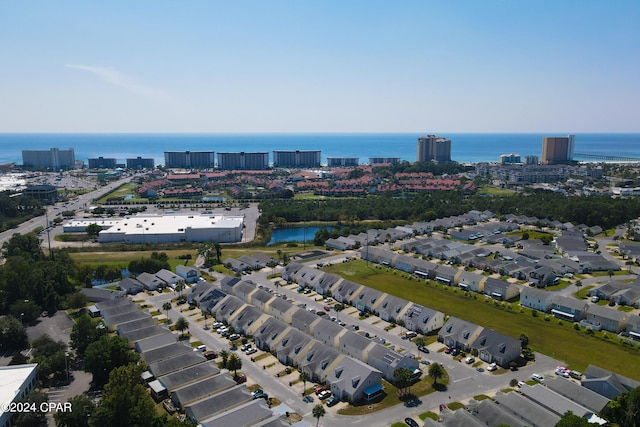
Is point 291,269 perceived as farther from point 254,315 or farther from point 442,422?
point 442,422

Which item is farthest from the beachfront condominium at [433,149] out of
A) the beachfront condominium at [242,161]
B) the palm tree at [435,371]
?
the palm tree at [435,371]

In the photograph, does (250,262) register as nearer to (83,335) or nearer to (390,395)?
(83,335)

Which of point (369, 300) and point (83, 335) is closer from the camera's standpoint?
point (83, 335)

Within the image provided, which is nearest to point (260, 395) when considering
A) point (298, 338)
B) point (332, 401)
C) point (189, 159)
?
point (332, 401)

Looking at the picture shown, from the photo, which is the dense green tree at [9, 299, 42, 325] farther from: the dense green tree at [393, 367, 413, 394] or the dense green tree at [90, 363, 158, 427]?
the dense green tree at [393, 367, 413, 394]

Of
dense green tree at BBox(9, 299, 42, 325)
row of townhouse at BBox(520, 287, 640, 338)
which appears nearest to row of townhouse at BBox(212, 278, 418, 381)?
dense green tree at BBox(9, 299, 42, 325)

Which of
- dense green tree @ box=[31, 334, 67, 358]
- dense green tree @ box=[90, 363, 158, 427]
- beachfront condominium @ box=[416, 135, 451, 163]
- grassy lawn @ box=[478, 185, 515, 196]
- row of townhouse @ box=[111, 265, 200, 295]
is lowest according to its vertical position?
row of townhouse @ box=[111, 265, 200, 295]

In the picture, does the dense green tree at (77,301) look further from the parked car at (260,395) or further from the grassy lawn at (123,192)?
the grassy lawn at (123,192)

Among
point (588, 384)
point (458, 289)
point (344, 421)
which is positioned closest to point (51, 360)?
point (344, 421)
